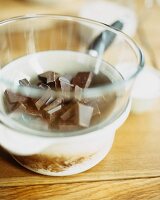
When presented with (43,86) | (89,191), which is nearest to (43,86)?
(43,86)

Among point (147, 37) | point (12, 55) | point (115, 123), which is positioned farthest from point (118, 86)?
point (147, 37)

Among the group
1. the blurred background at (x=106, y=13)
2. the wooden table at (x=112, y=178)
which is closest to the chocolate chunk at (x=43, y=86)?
the wooden table at (x=112, y=178)

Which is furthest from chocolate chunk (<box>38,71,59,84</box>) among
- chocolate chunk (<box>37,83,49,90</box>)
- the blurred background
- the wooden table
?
the blurred background

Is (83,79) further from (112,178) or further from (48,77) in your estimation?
(112,178)

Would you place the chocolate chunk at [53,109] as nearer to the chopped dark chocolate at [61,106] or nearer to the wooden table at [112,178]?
the chopped dark chocolate at [61,106]

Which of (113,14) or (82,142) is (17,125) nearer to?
(82,142)
